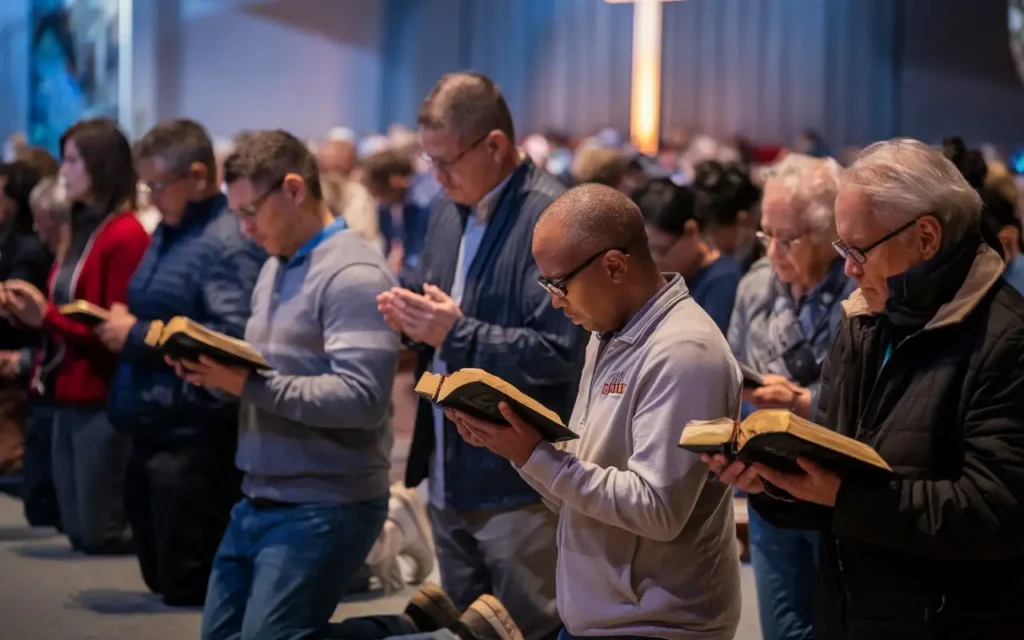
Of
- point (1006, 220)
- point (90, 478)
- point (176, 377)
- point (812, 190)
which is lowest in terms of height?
point (90, 478)

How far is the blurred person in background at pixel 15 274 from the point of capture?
7.35 m

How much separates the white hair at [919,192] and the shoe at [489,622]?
5.71 ft

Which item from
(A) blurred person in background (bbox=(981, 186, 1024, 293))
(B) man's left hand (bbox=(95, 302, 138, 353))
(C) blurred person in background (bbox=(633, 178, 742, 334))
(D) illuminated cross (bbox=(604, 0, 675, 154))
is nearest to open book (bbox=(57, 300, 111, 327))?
(B) man's left hand (bbox=(95, 302, 138, 353))

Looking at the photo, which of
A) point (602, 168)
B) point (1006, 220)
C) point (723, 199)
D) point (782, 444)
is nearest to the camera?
point (782, 444)

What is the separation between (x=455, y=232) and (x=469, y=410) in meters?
1.45

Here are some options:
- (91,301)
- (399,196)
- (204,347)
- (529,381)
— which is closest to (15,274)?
(91,301)

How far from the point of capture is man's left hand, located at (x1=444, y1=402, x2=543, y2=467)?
298 cm

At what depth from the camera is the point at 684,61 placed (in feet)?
60.9

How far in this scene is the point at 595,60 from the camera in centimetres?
1891

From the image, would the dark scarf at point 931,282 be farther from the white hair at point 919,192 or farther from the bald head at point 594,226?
the bald head at point 594,226

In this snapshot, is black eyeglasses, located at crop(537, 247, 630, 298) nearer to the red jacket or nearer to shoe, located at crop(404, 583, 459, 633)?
shoe, located at crop(404, 583, 459, 633)

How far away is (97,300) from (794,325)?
3.16 m

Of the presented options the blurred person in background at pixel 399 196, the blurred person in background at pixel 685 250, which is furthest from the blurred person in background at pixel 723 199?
the blurred person in background at pixel 399 196

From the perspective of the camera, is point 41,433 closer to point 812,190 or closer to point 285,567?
point 285,567
